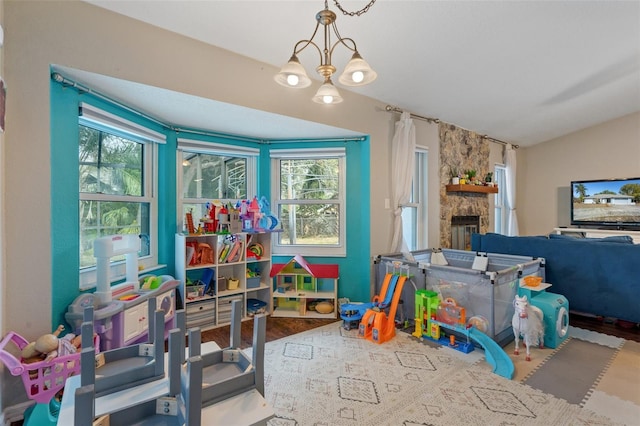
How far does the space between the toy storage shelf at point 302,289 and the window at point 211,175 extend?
105 cm

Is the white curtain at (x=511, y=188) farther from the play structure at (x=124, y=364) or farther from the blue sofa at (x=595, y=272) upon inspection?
the play structure at (x=124, y=364)

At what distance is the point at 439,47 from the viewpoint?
276 centimetres

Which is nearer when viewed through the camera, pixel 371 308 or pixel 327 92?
pixel 327 92

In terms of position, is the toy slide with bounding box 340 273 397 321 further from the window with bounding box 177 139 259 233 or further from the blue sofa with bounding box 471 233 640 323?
the window with bounding box 177 139 259 233

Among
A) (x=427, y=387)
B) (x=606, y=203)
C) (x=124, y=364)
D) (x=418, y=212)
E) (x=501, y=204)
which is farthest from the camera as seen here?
(x=501, y=204)

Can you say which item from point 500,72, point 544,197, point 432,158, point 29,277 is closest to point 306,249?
point 432,158

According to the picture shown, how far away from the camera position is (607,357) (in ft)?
8.20

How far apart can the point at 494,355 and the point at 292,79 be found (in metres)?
2.45

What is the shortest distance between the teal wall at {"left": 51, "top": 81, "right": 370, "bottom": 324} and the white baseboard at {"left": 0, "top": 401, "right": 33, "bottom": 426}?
0.47 metres

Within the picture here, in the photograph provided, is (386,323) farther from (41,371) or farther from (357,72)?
(41,371)

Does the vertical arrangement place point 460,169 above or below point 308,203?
above

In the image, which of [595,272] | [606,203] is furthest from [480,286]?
[606,203]

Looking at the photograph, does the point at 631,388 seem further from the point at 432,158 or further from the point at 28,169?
the point at 28,169

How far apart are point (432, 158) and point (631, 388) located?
305 centimetres
